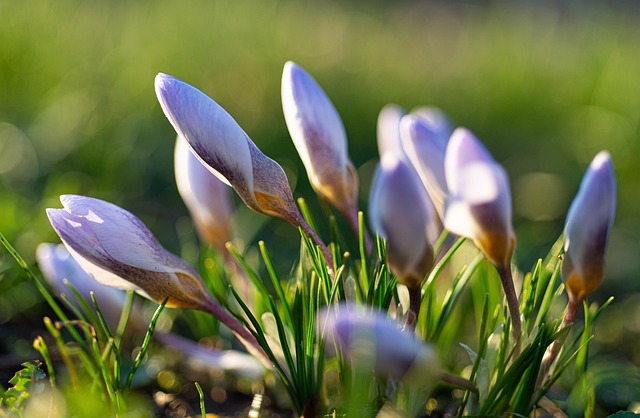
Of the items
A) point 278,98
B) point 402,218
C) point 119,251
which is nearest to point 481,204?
point 402,218

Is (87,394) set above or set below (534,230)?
above

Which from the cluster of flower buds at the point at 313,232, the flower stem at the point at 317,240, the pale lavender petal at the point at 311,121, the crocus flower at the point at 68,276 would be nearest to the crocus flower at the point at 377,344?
the cluster of flower buds at the point at 313,232

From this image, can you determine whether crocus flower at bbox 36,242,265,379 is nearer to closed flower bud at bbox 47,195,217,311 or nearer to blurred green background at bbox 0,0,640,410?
closed flower bud at bbox 47,195,217,311

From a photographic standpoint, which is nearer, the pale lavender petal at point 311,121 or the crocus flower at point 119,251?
the crocus flower at point 119,251

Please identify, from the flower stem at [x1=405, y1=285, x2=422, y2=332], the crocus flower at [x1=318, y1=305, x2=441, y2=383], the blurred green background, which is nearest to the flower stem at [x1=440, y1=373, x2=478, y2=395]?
the flower stem at [x1=405, y1=285, x2=422, y2=332]

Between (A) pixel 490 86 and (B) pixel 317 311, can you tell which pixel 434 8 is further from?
(B) pixel 317 311

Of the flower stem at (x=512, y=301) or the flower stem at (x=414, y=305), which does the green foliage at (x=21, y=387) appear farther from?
the flower stem at (x=512, y=301)

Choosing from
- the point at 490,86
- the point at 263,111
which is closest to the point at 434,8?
the point at 490,86
